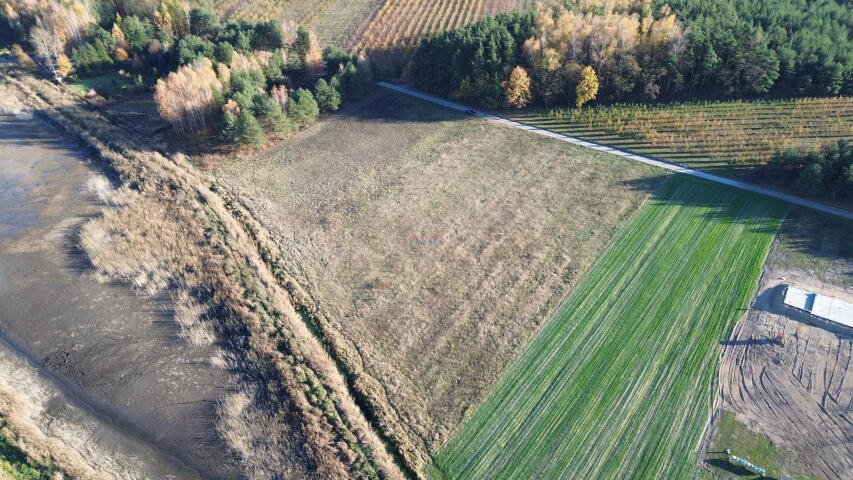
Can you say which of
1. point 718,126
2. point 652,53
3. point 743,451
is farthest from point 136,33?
point 743,451

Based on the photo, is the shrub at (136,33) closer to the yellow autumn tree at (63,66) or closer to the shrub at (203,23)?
the shrub at (203,23)

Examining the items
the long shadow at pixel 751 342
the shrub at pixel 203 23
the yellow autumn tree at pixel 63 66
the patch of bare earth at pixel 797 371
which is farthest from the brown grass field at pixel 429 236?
the yellow autumn tree at pixel 63 66

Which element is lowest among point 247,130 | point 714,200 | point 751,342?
point 751,342

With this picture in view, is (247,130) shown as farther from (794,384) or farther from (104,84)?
(794,384)

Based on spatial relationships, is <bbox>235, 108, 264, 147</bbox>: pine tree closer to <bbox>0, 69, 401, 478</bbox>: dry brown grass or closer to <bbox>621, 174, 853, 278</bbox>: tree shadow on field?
<bbox>0, 69, 401, 478</bbox>: dry brown grass

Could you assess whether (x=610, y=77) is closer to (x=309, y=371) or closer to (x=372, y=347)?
(x=372, y=347)
